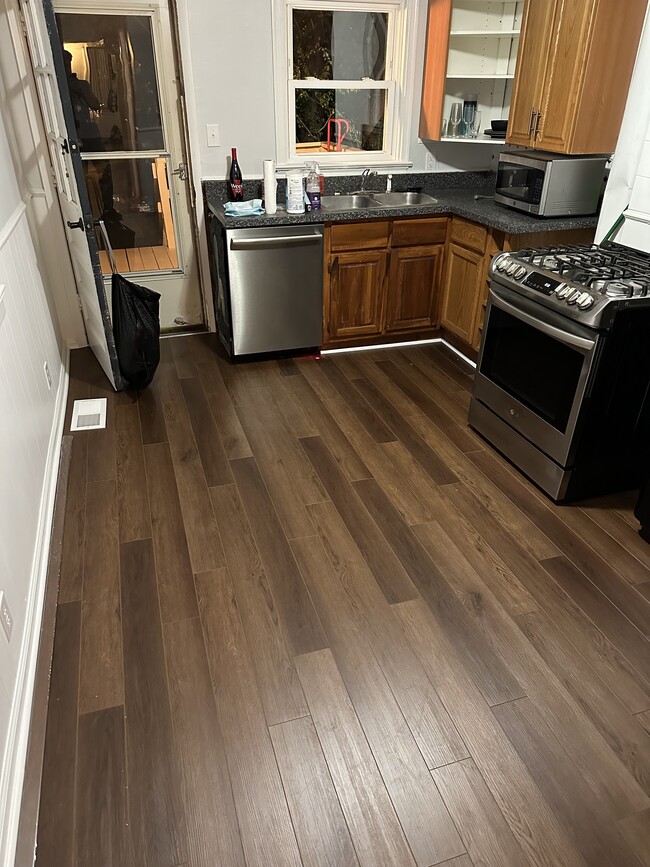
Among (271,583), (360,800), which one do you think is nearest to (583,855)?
(360,800)

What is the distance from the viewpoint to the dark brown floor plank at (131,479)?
2465mm

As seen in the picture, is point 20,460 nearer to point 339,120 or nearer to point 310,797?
point 310,797

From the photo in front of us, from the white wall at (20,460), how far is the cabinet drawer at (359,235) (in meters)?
1.66

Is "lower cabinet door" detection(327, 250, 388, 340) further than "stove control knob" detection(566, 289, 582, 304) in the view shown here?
Yes

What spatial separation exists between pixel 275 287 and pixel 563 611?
2376 millimetres

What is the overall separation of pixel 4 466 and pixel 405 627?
137 centimetres

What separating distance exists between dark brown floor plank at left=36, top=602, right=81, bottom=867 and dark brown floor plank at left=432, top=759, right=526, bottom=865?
92 cm

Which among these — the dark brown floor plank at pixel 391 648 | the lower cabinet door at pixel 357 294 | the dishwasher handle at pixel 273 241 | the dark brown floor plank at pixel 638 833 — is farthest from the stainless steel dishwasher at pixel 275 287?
the dark brown floor plank at pixel 638 833

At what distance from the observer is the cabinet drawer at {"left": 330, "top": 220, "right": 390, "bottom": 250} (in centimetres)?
363

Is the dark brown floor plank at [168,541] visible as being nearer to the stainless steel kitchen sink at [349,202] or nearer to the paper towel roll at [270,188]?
the paper towel roll at [270,188]

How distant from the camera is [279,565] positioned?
2299 mm

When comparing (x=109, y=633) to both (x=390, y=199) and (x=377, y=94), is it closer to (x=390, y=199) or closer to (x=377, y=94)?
(x=390, y=199)

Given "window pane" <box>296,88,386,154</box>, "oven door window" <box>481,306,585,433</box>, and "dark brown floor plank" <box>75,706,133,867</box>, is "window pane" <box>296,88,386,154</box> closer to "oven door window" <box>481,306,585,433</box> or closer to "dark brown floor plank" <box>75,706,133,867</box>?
"oven door window" <box>481,306,585,433</box>

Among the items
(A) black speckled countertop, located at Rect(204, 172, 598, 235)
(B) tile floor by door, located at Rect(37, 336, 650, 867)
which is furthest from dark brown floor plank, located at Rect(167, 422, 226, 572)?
(A) black speckled countertop, located at Rect(204, 172, 598, 235)
